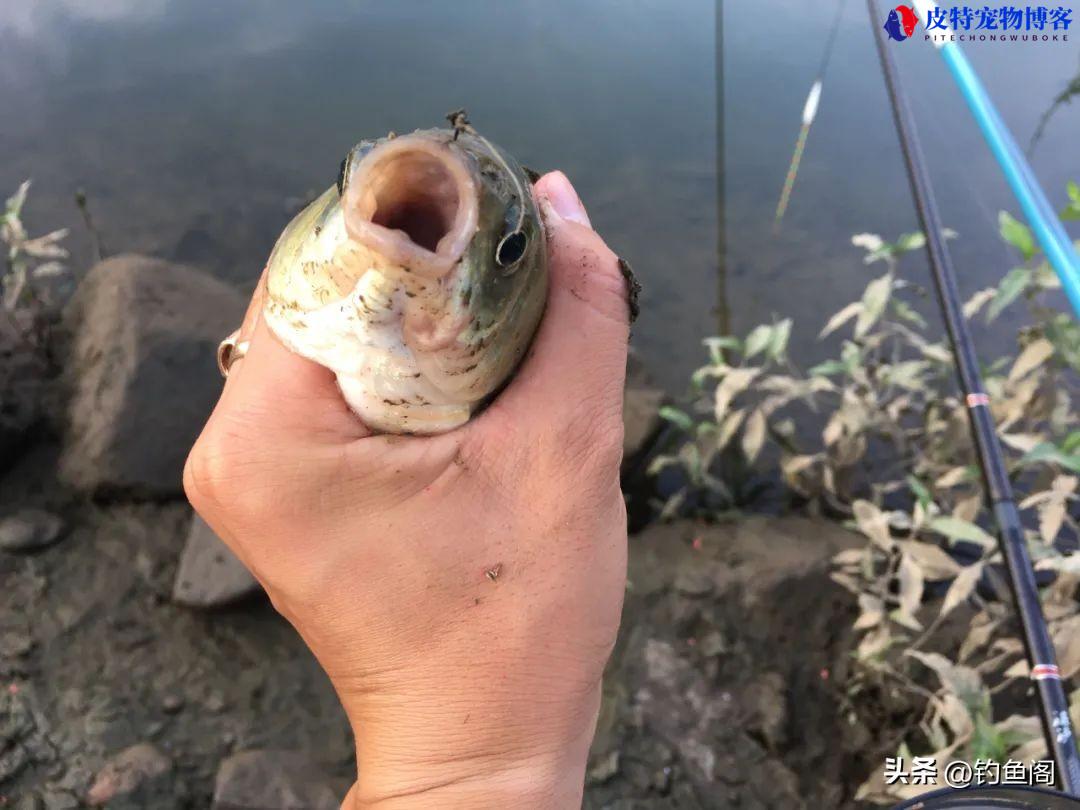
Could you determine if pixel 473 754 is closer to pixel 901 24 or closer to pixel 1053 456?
pixel 1053 456

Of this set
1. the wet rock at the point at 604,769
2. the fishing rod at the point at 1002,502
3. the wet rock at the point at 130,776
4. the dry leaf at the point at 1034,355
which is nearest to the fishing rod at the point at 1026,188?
the fishing rod at the point at 1002,502

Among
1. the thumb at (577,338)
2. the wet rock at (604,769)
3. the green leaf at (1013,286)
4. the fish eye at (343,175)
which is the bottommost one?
the wet rock at (604,769)

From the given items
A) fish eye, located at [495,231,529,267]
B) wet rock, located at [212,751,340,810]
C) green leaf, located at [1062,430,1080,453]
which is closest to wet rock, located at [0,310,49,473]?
wet rock, located at [212,751,340,810]

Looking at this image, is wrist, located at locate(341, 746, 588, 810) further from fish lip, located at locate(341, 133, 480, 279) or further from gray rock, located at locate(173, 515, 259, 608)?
gray rock, located at locate(173, 515, 259, 608)

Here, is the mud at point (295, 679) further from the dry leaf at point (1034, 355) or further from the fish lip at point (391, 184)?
the fish lip at point (391, 184)

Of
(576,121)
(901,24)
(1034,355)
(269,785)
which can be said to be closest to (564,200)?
(1034,355)

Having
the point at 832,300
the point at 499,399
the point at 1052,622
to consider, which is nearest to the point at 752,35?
the point at 832,300
